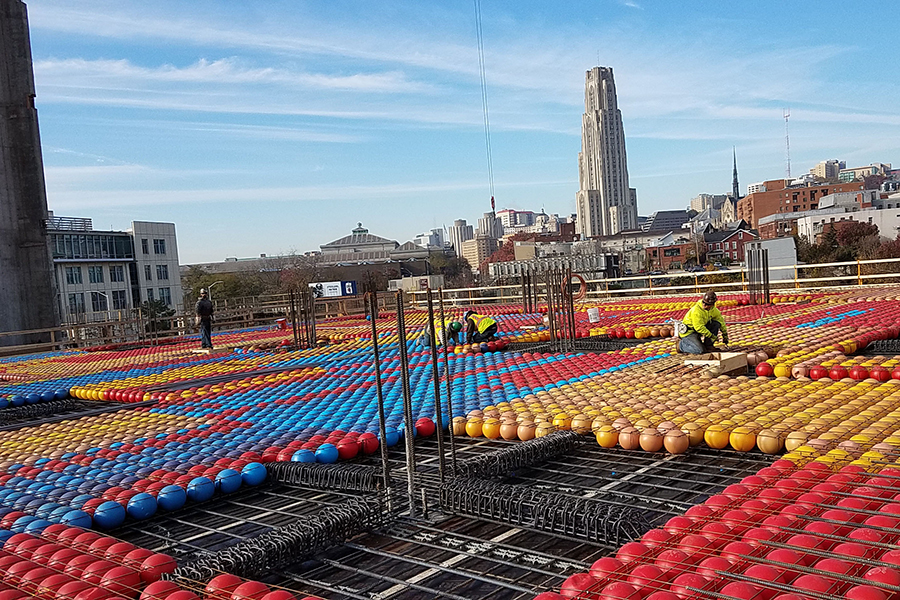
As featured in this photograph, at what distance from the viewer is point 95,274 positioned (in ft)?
212

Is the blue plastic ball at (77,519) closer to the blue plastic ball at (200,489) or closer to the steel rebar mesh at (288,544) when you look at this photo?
the blue plastic ball at (200,489)

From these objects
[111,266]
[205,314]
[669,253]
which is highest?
[111,266]

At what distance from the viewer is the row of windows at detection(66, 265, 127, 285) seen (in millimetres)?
62141

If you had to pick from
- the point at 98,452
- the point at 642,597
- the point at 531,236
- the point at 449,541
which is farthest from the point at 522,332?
the point at 531,236

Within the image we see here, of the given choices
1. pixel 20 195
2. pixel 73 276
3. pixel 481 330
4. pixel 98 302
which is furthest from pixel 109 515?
pixel 98 302

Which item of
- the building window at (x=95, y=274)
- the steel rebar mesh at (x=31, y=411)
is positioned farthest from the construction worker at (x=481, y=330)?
the building window at (x=95, y=274)

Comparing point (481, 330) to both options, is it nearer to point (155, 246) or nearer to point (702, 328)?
point (702, 328)

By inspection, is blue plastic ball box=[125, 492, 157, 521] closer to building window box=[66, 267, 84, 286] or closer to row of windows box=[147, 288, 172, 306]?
building window box=[66, 267, 84, 286]

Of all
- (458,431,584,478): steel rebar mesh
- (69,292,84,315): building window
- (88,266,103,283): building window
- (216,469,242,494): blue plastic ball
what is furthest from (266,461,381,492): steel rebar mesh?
(88,266,103,283): building window

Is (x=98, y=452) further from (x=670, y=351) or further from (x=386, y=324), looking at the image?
(x=386, y=324)

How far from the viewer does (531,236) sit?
140 m

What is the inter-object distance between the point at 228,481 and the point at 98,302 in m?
65.2

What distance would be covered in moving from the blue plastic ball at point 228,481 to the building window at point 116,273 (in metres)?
65.5

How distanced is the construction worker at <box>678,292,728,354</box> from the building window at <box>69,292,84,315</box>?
2430 inches
